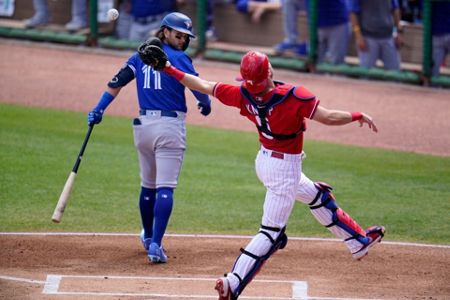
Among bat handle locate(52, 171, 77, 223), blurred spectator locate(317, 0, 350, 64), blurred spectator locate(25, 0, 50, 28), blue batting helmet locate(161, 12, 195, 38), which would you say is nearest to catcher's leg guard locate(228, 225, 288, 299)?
bat handle locate(52, 171, 77, 223)

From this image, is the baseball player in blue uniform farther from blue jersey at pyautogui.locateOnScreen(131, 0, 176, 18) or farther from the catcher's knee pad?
blue jersey at pyautogui.locateOnScreen(131, 0, 176, 18)

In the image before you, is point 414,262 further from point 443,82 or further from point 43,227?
point 443,82

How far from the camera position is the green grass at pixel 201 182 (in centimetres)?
900

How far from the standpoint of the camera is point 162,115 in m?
7.57

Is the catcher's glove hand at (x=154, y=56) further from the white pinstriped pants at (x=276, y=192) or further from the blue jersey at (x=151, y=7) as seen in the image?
the blue jersey at (x=151, y=7)

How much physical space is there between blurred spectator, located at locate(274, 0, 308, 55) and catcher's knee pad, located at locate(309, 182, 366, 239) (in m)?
8.73

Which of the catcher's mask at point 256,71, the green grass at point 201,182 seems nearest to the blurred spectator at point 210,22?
the green grass at point 201,182

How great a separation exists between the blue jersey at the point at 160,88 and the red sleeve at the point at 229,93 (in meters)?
0.90

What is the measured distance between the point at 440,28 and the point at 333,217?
7.97m

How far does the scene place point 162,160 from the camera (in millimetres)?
7578

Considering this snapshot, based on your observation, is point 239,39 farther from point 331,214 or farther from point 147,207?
point 331,214

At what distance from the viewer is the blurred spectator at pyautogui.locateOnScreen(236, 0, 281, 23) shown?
16281 millimetres

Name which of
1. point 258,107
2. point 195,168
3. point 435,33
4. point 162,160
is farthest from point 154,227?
point 435,33

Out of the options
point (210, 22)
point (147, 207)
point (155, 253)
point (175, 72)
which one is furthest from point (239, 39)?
point (175, 72)
